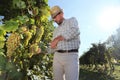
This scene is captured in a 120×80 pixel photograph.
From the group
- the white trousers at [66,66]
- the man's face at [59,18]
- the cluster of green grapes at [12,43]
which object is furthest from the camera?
the man's face at [59,18]

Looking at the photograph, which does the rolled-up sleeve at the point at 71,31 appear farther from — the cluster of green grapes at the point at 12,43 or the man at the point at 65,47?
the cluster of green grapes at the point at 12,43

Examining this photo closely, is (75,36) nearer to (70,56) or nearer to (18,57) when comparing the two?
(70,56)

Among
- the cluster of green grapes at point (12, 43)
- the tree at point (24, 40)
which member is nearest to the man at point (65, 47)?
the tree at point (24, 40)

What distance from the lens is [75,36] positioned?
549 centimetres

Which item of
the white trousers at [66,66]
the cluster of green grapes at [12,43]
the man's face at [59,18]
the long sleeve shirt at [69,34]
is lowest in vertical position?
the white trousers at [66,66]

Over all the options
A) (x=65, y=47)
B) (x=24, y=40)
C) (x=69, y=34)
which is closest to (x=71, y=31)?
(x=69, y=34)

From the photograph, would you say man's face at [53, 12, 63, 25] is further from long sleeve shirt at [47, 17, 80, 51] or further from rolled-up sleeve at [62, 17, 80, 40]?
rolled-up sleeve at [62, 17, 80, 40]

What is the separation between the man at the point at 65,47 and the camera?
5.46 m

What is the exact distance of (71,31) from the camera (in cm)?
549

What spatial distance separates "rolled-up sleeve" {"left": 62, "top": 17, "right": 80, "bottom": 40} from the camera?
17.9 ft

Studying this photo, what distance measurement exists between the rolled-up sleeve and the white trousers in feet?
0.96

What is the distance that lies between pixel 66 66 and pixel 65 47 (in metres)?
0.32

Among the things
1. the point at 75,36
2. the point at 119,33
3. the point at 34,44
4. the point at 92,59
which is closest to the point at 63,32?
the point at 75,36

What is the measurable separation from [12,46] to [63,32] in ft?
6.21
